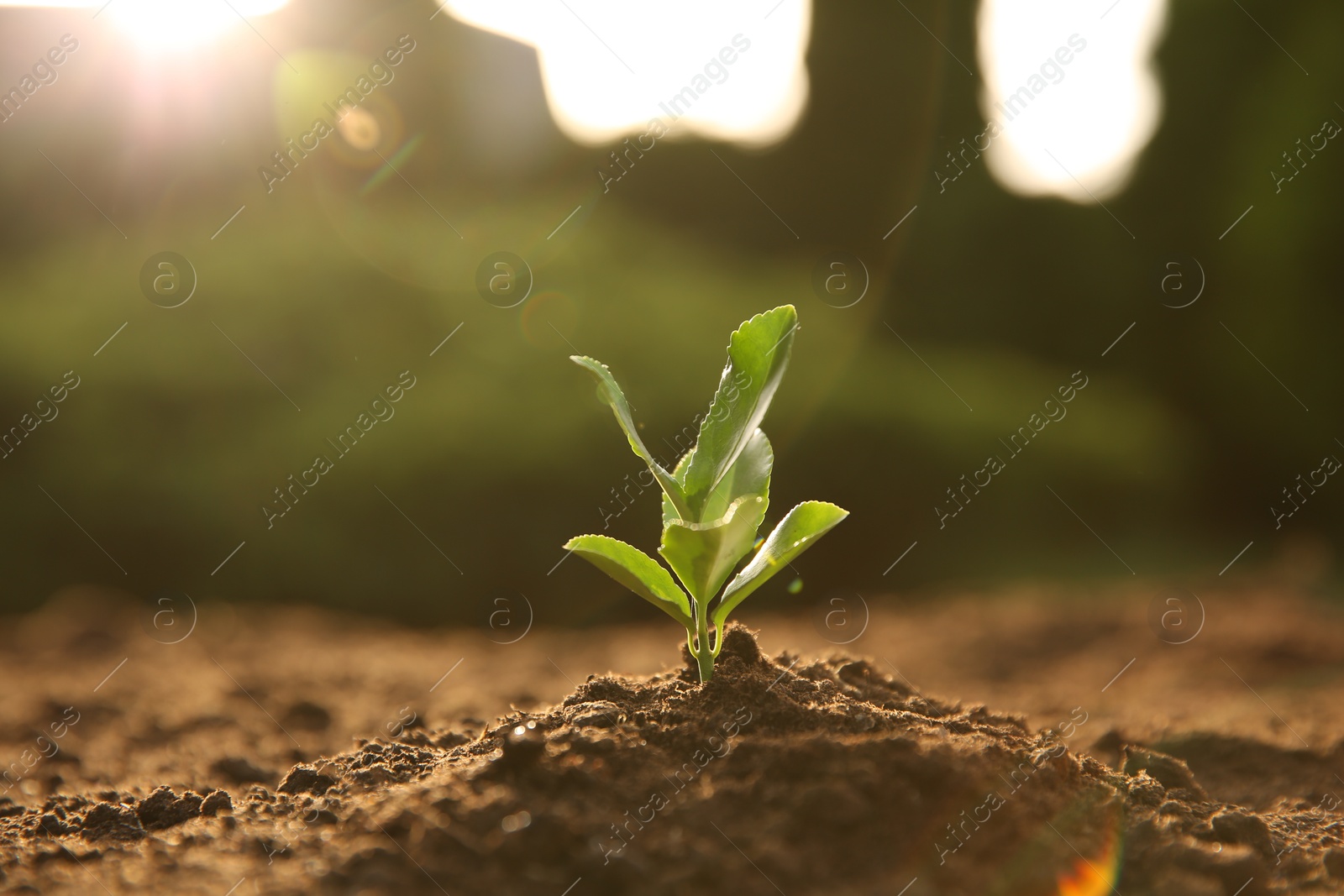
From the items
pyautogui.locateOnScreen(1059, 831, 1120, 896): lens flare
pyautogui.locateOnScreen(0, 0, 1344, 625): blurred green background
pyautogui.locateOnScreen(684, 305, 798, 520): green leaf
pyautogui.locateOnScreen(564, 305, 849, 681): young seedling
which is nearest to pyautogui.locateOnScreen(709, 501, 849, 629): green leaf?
pyautogui.locateOnScreen(564, 305, 849, 681): young seedling

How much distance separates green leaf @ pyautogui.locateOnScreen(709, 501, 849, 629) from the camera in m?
1.61

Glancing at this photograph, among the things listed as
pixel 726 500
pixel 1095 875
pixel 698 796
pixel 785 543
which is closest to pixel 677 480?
pixel 726 500

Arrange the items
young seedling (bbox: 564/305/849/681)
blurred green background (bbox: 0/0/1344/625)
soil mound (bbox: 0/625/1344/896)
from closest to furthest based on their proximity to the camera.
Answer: soil mound (bbox: 0/625/1344/896) < young seedling (bbox: 564/305/849/681) < blurred green background (bbox: 0/0/1344/625)

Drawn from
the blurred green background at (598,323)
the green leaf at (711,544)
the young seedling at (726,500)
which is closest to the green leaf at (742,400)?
the young seedling at (726,500)

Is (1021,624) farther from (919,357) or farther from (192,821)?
(192,821)

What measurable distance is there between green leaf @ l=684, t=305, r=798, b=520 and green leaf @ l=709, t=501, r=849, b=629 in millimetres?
140

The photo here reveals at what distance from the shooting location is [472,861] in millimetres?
1226

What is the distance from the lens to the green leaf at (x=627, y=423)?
1.55 metres

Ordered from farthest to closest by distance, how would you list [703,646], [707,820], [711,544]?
1. [703,646]
2. [711,544]
3. [707,820]

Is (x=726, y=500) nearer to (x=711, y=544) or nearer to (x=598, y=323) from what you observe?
(x=711, y=544)

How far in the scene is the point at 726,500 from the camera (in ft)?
5.56

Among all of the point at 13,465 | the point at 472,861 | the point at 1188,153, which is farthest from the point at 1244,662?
the point at 13,465

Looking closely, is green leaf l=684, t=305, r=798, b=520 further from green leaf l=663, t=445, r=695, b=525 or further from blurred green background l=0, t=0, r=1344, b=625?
blurred green background l=0, t=0, r=1344, b=625

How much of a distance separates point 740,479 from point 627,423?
0.26m
